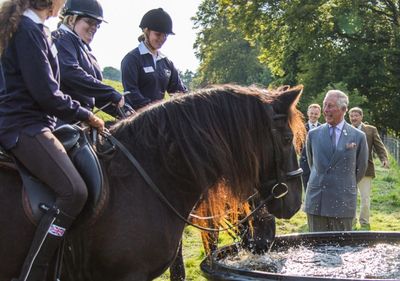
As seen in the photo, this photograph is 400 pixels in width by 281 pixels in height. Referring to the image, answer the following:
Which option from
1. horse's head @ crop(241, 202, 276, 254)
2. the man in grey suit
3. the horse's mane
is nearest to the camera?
the horse's mane

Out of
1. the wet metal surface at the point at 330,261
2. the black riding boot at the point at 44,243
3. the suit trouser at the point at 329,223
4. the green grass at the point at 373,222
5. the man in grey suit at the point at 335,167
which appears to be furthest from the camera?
the green grass at the point at 373,222

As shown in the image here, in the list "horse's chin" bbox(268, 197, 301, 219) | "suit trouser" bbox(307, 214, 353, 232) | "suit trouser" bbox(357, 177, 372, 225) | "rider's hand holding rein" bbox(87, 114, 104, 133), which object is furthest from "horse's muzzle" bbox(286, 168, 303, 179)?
"suit trouser" bbox(357, 177, 372, 225)

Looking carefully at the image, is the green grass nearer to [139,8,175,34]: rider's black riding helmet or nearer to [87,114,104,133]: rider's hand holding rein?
[139,8,175,34]: rider's black riding helmet

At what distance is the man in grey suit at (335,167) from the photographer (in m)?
6.62

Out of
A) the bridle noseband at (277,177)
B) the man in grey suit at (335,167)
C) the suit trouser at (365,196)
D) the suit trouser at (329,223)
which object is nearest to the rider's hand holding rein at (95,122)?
the bridle noseband at (277,177)

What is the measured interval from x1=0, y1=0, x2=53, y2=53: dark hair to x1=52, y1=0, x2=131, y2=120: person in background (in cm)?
90

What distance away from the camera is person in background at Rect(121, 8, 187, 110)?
5961mm

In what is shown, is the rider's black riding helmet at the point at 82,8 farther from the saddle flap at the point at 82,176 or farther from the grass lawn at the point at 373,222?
the grass lawn at the point at 373,222

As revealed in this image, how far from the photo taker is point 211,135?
13.0ft

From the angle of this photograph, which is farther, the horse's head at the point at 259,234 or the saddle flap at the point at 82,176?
the horse's head at the point at 259,234

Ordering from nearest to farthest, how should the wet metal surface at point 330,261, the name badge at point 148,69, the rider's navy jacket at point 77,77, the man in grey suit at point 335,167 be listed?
the rider's navy jacket at point 77,77, the wet metal surface at point 330,261, the name badge at point 148,69, the man in grey suit at point 335,167

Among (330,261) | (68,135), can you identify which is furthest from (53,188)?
(330,261)

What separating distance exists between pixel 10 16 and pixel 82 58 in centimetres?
144

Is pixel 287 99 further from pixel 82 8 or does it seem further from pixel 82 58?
pixel 82 8
